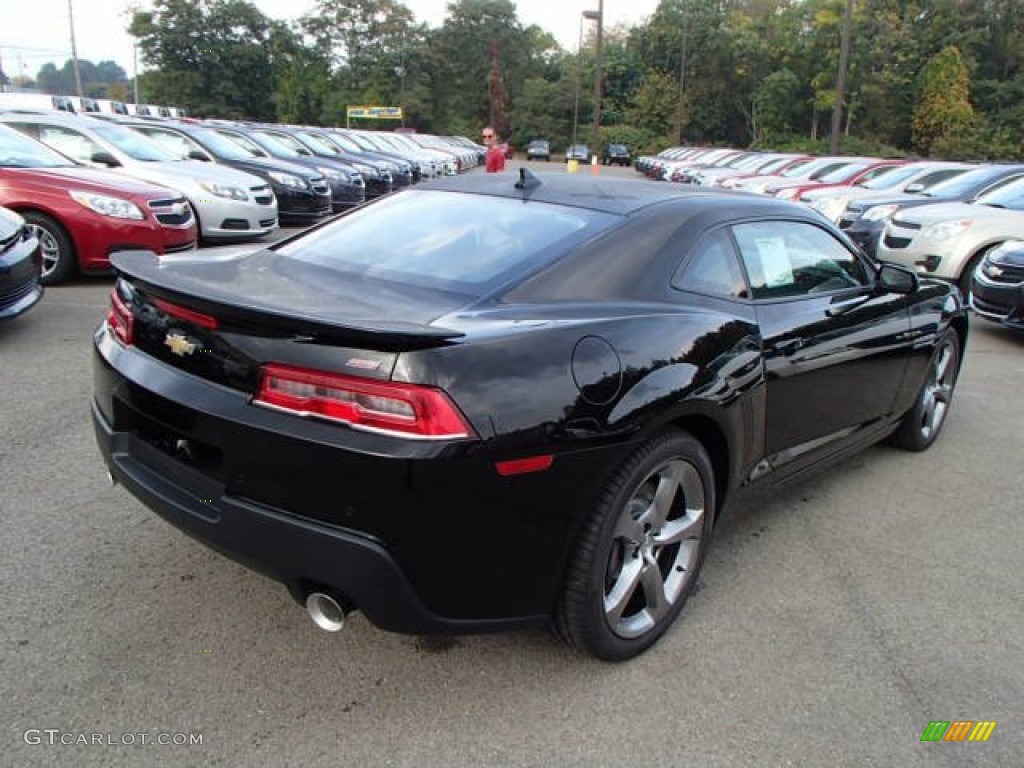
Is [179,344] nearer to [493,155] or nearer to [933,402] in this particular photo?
[933,402]

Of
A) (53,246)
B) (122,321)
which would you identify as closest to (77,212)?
(53,246)

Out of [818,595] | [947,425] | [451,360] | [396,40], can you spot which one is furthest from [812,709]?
[396,40]

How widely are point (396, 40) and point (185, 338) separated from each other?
92.2 metres

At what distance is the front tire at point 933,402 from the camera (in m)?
4.58

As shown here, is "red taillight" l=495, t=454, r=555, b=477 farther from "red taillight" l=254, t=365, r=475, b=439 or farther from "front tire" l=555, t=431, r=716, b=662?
"front tire" l=555, t=431, r=716, b=662

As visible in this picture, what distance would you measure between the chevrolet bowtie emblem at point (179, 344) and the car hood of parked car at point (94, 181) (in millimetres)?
6238

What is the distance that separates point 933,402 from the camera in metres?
4.79

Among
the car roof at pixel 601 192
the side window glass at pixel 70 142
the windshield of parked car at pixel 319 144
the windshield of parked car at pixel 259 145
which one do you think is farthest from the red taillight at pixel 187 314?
the windshield of parked car at pixel 319 144

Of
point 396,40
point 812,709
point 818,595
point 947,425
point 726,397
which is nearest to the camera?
point 812,709

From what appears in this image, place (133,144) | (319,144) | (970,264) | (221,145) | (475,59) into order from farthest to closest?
(475,59)
(319,144)
(221,145)
(133,144)
(970,264)

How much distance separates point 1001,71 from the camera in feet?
198

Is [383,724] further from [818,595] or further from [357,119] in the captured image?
[357,119]

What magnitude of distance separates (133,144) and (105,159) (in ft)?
3.07

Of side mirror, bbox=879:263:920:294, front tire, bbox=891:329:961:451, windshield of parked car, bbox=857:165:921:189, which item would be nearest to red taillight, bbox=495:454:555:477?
side mirror, bbox=879:263:920:294
